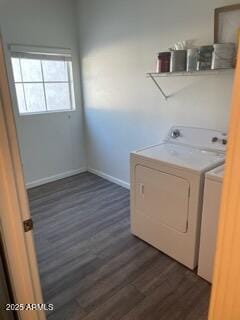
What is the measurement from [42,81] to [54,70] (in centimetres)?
26

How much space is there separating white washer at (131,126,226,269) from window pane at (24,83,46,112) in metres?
2.05

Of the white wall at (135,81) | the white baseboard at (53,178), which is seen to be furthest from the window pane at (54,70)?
the white baseboard at (53,178)

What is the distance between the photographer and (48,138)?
3.74 metres

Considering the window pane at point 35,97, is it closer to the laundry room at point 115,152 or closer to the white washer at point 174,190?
the laundry room at point 115,152

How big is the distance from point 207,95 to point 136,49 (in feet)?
3.59

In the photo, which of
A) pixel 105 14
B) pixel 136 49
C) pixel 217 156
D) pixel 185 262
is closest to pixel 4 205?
pixel 185 262

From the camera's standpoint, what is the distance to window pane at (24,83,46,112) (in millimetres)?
3479

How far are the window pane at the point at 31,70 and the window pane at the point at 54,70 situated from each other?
0.30ft

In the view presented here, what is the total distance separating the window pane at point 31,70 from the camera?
3.37 m

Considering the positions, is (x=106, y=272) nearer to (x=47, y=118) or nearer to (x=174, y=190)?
(x=174, y=190)

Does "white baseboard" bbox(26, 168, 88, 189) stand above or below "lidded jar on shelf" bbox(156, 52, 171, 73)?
below

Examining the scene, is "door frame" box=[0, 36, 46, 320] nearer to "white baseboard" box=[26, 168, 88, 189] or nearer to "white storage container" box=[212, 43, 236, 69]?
"white storage container" box=[212, 43, 236, 69]

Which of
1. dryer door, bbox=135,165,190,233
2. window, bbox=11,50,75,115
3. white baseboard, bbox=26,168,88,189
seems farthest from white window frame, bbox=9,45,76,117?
dryer door, bbox=135,165,190,233

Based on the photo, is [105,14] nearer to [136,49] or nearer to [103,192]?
[136,49]
